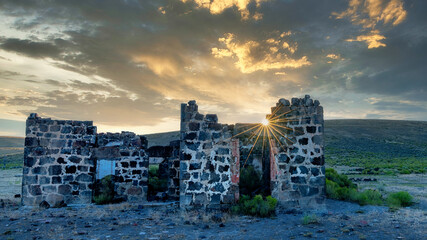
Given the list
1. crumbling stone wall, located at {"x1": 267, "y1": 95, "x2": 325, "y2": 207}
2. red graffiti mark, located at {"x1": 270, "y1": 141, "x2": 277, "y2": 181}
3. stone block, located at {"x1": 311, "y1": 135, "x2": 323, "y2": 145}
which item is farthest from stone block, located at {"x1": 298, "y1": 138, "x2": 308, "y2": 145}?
red graffiti mark, located at {"x1": 270, "y1": 141, "x2": 277, "y2": 181}

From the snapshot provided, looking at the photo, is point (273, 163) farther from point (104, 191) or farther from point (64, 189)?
point (64, 189)

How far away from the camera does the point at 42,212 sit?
33.8 feet

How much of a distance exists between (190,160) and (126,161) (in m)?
3.72

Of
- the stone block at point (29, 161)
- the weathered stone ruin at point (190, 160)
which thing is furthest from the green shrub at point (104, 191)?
the stone block at point (29, 161)

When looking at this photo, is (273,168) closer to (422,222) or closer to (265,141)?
(265,141)

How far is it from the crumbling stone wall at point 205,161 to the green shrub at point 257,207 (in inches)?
16.5

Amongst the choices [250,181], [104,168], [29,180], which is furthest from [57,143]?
[250,181]

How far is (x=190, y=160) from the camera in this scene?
9.75 m

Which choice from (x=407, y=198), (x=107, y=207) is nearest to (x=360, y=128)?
(x=407, y=198)

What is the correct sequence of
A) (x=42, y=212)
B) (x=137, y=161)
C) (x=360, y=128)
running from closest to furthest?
(x=42, y=212), (x=137, y=161), (x=360, y=128)

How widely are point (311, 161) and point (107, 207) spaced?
714cm

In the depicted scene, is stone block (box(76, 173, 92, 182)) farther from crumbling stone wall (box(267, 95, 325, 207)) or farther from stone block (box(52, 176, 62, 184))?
crumbling stone wall (box(267, 95, 325, 207))

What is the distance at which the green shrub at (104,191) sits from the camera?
11.7 meters

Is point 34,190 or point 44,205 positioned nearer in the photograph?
point 44,205
